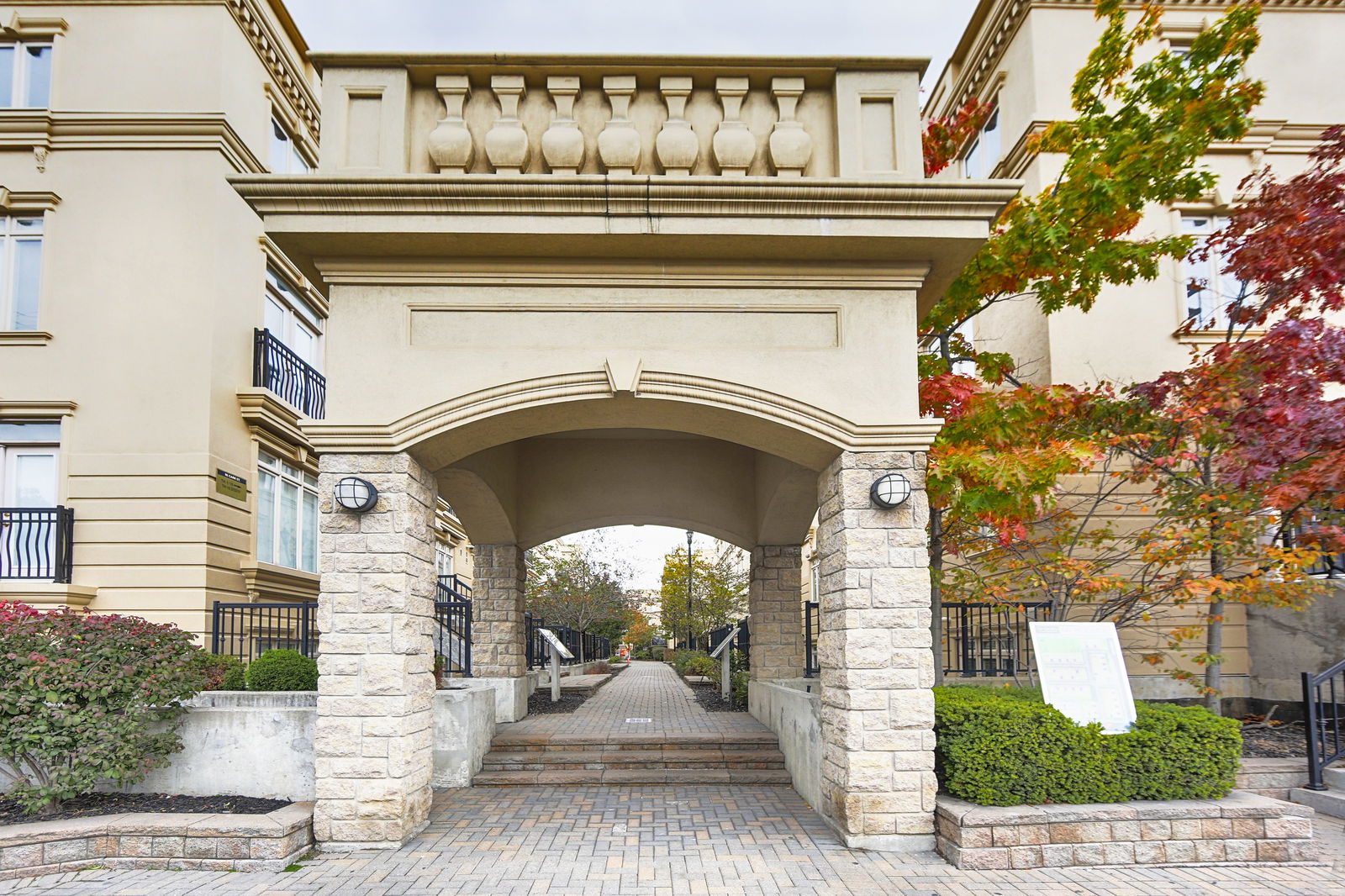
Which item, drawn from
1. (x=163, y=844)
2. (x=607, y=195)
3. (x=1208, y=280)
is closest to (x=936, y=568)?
(x=607, y=195)

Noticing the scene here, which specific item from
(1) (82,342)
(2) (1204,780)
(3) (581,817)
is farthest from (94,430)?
(2) (1204,780)

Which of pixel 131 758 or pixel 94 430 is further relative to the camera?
pixel 94 430

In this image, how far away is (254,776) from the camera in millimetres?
7191

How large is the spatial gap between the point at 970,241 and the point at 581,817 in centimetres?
542

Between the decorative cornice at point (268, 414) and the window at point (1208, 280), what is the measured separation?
40.1 ft

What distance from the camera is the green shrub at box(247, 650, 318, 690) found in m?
8.38

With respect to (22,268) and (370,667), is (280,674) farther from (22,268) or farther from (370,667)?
(22,268)

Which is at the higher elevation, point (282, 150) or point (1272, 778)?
point (282, 150)

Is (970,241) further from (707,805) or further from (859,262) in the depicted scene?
(707,805)

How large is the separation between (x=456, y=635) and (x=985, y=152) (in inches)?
432

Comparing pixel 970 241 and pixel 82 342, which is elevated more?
pixel 82 342

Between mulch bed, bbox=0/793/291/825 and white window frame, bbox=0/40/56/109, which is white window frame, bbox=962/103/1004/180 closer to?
mulch bed, bbox=0/793/291/825

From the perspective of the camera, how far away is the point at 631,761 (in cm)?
902

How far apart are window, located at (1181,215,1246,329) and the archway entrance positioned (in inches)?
289
